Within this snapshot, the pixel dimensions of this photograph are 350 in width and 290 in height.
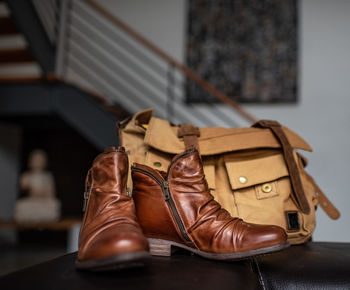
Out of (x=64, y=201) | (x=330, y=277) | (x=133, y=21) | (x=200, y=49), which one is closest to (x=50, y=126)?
(x=64, y=201)

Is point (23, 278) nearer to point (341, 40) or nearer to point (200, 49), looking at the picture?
point (200, 49)

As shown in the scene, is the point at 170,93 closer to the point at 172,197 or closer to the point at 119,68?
the point at 119,68

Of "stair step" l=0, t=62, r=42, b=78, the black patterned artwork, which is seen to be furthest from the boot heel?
"stair step" l=0, t=62, r=42, b=78

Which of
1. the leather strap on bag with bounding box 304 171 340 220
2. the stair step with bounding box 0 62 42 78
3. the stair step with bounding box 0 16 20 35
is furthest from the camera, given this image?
the stair step with bounding box 0 62 42 78

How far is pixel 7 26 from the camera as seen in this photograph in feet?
7.08

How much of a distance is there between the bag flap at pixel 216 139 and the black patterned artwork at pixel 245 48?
2.13m


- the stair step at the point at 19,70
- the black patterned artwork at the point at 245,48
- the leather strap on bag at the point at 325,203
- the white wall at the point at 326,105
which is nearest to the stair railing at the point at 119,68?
the black patterned artwork at the point at 245,48

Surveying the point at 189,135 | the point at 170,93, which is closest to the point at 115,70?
the point at 170,93

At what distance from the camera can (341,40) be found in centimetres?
298

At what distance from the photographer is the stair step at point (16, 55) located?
225 cm

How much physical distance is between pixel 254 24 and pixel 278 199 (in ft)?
8.65

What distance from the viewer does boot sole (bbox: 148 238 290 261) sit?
64 cm

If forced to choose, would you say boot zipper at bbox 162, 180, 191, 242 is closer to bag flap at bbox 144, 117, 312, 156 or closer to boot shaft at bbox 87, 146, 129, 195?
boot shaft at bbox 87, 146, 129, 195

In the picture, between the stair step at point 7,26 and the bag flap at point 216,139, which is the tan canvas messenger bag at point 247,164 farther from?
the stair step at point 7,26
